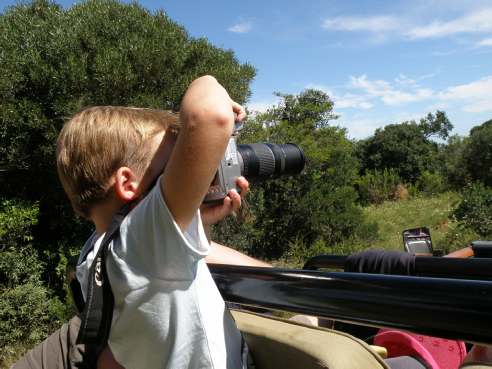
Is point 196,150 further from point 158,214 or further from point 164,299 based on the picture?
point 164,299

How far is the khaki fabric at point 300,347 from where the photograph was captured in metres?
0.94

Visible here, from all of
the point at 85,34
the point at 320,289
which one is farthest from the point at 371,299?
the point at 85,34

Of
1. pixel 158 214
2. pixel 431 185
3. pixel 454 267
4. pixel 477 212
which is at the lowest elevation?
pixel 477 212

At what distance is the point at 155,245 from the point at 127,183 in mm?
242

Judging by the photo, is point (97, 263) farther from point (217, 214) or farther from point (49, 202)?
point (49, 202)

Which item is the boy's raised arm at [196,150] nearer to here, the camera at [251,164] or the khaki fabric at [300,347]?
the camera at [251,164]

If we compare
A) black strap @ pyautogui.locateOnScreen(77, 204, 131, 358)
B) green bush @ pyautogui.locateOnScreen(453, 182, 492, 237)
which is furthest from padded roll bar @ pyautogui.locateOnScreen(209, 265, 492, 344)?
green bush @ pyautogui.locateOnScreen(453, 182, 492, 237)

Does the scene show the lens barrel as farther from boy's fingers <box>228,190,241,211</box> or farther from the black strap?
the black strap

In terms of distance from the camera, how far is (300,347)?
1035mm

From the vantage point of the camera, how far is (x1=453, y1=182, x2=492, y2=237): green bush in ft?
31.5

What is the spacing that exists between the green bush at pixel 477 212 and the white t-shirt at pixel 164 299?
9.53m

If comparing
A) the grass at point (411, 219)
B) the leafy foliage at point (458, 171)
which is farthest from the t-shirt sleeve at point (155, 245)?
the leafy foliage at point (458, 171)

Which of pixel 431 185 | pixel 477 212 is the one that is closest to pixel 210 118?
pixel 477 212

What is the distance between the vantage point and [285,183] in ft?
31.3
